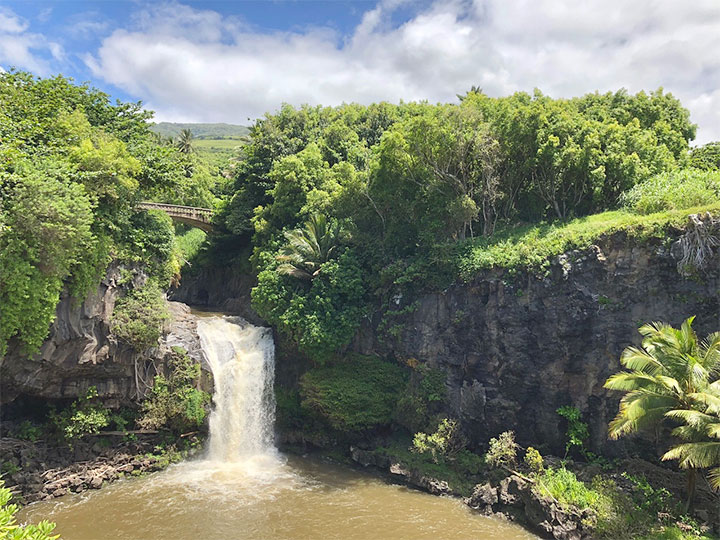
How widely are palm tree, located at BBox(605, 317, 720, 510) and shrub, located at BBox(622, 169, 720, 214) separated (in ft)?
19.3

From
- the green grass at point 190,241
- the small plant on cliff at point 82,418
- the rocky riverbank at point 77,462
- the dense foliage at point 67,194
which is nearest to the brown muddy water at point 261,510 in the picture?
the rocky riverbank at point 77,462

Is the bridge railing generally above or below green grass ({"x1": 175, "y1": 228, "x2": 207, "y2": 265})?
above

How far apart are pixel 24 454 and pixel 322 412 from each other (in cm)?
1093

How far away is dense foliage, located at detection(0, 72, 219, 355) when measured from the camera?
15.1 metres

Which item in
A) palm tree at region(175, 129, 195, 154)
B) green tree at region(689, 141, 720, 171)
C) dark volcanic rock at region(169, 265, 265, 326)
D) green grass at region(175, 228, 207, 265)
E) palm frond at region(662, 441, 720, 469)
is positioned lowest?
palm frond at region(662, 441, 720, 469)

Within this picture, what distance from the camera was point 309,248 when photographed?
73.3 ft

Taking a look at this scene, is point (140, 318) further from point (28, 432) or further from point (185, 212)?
point (185, 212)

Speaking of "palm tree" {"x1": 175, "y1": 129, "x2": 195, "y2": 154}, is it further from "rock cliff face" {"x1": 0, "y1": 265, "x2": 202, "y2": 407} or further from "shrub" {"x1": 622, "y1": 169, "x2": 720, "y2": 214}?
"shrub" {"x1": 622, "y1": 169, "x2": 720, "y2": 214}

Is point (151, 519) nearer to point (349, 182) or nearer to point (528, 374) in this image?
point (528, 374)

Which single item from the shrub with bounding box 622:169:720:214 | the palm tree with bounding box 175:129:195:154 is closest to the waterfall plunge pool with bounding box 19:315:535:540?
the shrub with bounding box 622:169:720:214

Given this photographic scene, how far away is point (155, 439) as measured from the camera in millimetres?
19703

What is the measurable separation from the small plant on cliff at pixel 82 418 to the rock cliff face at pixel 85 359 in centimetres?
32

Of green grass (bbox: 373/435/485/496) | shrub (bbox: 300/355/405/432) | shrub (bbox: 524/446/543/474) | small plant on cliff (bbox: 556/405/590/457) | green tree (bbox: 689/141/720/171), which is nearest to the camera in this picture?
shrub (bbox: 524/446/543/474)

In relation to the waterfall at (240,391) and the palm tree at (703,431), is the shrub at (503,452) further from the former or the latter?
the waterfall at (240,391)
